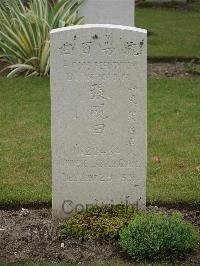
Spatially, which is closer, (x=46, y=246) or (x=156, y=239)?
(x=156, y=239)

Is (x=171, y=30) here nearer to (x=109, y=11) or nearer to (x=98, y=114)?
(x=109, y=11)

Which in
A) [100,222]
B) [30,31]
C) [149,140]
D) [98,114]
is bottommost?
[149,140]

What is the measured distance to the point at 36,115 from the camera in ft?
31.8

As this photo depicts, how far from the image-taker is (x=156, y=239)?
16.7 feet

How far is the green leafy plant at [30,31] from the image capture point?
12.1 meters

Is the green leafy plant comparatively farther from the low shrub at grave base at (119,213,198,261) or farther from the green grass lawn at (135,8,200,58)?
the low shrub at grave base at (119,213,198,261)

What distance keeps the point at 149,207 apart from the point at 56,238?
1016mm

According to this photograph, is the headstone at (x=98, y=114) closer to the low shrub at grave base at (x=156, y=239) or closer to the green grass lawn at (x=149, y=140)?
the low shrub at grave base at (x=156, y=239)

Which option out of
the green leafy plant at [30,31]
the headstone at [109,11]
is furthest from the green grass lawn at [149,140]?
the headstone at [109,11]

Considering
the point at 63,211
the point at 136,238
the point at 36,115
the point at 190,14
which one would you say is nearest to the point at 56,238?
the point at 63,211

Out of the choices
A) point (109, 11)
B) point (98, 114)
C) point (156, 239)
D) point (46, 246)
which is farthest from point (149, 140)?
point (109, 11)

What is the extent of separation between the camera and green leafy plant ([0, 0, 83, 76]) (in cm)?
1205

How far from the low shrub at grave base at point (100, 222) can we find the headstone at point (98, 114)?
13cm

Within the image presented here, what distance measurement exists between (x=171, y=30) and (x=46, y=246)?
14.0m
